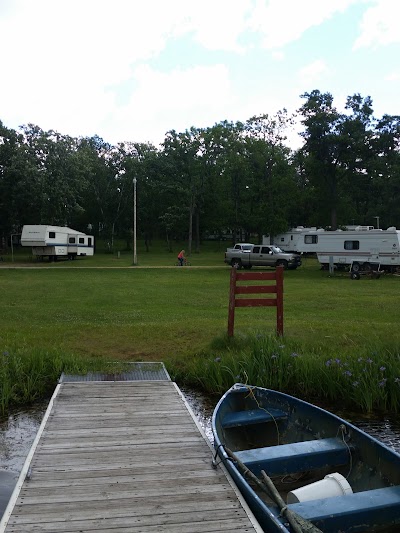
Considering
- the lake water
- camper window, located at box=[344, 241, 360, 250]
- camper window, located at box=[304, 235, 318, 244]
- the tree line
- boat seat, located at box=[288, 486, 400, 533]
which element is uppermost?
the tree line

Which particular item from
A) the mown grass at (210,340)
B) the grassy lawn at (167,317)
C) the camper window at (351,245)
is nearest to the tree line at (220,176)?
the camper window at (351,245)

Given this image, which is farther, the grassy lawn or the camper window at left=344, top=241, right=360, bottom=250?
the camper window at left=344, top=241, right=360, bottom=250

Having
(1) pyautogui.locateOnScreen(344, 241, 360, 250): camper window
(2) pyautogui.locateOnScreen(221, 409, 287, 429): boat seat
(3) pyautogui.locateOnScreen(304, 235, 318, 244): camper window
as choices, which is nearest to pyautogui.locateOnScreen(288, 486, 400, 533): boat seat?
(2) pyautogui.locateOnScreen(221, 409, 287, 429): boat seat

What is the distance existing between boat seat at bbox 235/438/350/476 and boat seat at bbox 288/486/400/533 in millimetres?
663

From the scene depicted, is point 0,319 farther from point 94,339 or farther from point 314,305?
point 314,305

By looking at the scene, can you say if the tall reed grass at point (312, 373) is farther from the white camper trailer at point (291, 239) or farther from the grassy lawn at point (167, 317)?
the white camper trailer at point (291, 239)

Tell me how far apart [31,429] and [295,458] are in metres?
3.41

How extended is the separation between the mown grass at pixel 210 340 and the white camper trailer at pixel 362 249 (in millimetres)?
9846

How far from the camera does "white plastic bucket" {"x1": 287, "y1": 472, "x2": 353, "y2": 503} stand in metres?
3.82

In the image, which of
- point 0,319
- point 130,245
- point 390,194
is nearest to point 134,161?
point 130,245

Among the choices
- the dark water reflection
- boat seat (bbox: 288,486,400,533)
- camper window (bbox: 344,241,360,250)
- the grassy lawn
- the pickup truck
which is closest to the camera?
boat seat (bbox: 288,486,400,533)

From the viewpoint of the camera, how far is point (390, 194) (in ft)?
176

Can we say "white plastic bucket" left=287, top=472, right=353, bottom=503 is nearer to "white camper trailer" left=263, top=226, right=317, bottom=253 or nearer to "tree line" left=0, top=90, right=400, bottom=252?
"white camper trailer" left=263, top=226, right=317, bottom=253

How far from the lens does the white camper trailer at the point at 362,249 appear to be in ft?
91.8
